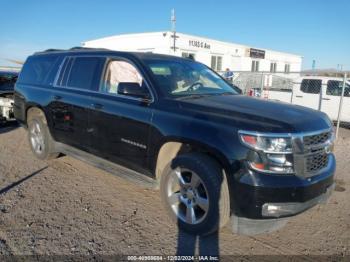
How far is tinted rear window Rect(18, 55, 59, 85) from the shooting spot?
5516 mm

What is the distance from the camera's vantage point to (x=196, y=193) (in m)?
3.46

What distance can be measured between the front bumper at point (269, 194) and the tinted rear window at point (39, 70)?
3863mm

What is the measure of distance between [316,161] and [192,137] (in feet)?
4.14

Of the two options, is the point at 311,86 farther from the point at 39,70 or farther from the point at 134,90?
the point at 134,90

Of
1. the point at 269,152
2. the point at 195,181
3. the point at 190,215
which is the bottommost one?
the point at 190,215

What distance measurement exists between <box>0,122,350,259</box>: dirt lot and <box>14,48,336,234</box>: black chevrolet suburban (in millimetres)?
315

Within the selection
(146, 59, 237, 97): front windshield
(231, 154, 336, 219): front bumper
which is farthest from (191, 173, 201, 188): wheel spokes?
(146, 59, 237, 97): front windshield

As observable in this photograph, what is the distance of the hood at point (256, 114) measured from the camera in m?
3.06

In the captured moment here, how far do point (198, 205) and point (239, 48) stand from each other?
26.0 meters

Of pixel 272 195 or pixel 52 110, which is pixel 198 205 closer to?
pixel 272 195

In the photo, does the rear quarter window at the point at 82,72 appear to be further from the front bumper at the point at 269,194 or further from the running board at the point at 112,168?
the front bumper at the point at 269,194

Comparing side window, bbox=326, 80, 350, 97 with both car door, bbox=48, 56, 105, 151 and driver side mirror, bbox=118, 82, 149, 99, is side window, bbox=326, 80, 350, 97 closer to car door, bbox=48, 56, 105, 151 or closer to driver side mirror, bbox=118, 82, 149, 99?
car door, bbox=48, 56, 105, 151

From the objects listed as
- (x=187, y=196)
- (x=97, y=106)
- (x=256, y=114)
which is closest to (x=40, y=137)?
(x=97, y=106)

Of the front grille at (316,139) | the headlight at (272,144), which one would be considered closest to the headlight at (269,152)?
the headlight at (272,144)
